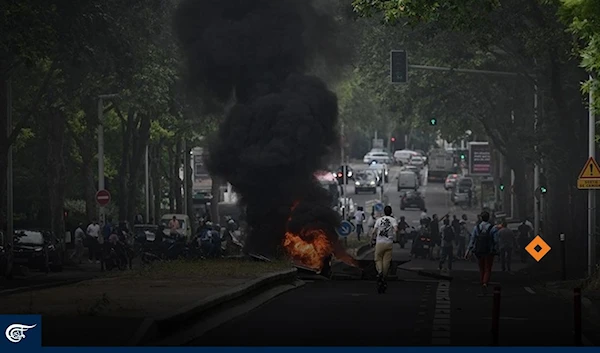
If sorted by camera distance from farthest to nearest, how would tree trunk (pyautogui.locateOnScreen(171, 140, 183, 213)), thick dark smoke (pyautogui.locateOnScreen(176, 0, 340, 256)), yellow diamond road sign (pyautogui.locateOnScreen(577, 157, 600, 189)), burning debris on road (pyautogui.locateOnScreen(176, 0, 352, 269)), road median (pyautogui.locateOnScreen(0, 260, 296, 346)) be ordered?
tree trunk (pyautogui.locateOnScreen(171, 140, 183, 213)) → thick dark smoke (pyautogui.locateOnScreen(176, 0, 340, 256)) → burning debris on road (pyautogui.locateOnScreen(176, 0, 352, 269)) → yellow diamond road sign (pyautogui.locateOnScreen(577, 157, 600, 189)) → road median (pyautogui.locateOnScreen(0, 260, 296, 346))

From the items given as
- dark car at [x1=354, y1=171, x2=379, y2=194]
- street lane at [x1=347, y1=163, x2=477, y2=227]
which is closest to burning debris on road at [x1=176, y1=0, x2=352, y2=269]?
street lane at [x1=347, y1=163, x2=477, y2=227]

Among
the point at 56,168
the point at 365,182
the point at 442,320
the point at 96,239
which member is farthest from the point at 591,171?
the point at 365,182

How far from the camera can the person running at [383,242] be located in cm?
2884

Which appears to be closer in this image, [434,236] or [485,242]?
[485,242]

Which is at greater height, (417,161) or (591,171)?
(417,161)

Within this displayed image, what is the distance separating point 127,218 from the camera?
7044 centimetres

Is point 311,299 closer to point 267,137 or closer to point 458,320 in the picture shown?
point 458,320

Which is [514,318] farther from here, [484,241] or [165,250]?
[165,250]

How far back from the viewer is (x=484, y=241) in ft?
99.6

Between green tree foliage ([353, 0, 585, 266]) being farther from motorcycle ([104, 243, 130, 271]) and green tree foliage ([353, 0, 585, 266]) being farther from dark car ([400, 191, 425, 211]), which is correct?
dark car ([400, 191, 425, 211])

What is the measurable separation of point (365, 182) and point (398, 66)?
243 ft

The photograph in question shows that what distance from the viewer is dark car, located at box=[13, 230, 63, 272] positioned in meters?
48.0

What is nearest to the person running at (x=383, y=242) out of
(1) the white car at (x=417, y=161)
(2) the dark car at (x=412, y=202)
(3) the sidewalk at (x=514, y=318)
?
(3) the sidewalk at (x=514, y=318)

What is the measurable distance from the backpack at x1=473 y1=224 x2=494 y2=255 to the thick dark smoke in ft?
41.8
